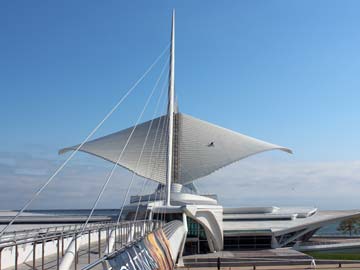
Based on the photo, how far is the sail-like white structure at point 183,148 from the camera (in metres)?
49.5

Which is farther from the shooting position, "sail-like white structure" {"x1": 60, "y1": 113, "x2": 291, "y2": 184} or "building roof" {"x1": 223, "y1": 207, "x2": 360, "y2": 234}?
"sail-like white structure" {"x1": 60, "y1": 113, "x2": 291, "y2": 184}

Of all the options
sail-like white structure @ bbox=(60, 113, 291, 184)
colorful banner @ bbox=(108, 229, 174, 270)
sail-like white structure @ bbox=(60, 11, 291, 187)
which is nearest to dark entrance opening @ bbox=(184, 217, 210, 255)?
sail-like white structure @ bbox=(60, 11, 291, 187)

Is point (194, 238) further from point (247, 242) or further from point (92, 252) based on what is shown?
point (92, 252)

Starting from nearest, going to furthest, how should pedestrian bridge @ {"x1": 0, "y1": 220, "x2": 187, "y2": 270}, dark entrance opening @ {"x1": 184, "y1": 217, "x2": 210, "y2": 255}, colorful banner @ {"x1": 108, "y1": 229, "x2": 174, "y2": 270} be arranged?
pedestrian bridge @ {"x1": 0, "y1": 220, "x2": 187, "y2": 270} → colorful banner @ {"x1": 108, "y1": 229, "x2": 174, "y2": 270} → dark entrance opening @ {"x1": 184, "y1": 217, "x2": 210, "y2": 255}

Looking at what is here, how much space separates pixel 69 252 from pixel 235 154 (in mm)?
43086

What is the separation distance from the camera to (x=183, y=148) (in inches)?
2032

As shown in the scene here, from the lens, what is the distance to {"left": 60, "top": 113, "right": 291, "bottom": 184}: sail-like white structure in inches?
1948

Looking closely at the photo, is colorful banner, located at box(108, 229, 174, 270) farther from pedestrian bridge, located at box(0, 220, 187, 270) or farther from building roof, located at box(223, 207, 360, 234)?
building roof, located at box(223, 207, 360, 234)

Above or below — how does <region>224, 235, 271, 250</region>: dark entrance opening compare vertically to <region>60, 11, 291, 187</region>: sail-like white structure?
below

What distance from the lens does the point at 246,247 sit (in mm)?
49812

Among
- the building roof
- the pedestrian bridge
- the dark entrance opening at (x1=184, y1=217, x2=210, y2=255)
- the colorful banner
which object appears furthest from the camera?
the building roof

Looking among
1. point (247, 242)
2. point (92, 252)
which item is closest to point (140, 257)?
point (92, 252)

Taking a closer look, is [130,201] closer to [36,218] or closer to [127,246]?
[36,218]

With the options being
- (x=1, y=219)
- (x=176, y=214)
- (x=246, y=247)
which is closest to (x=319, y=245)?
(x=246, y=247)
